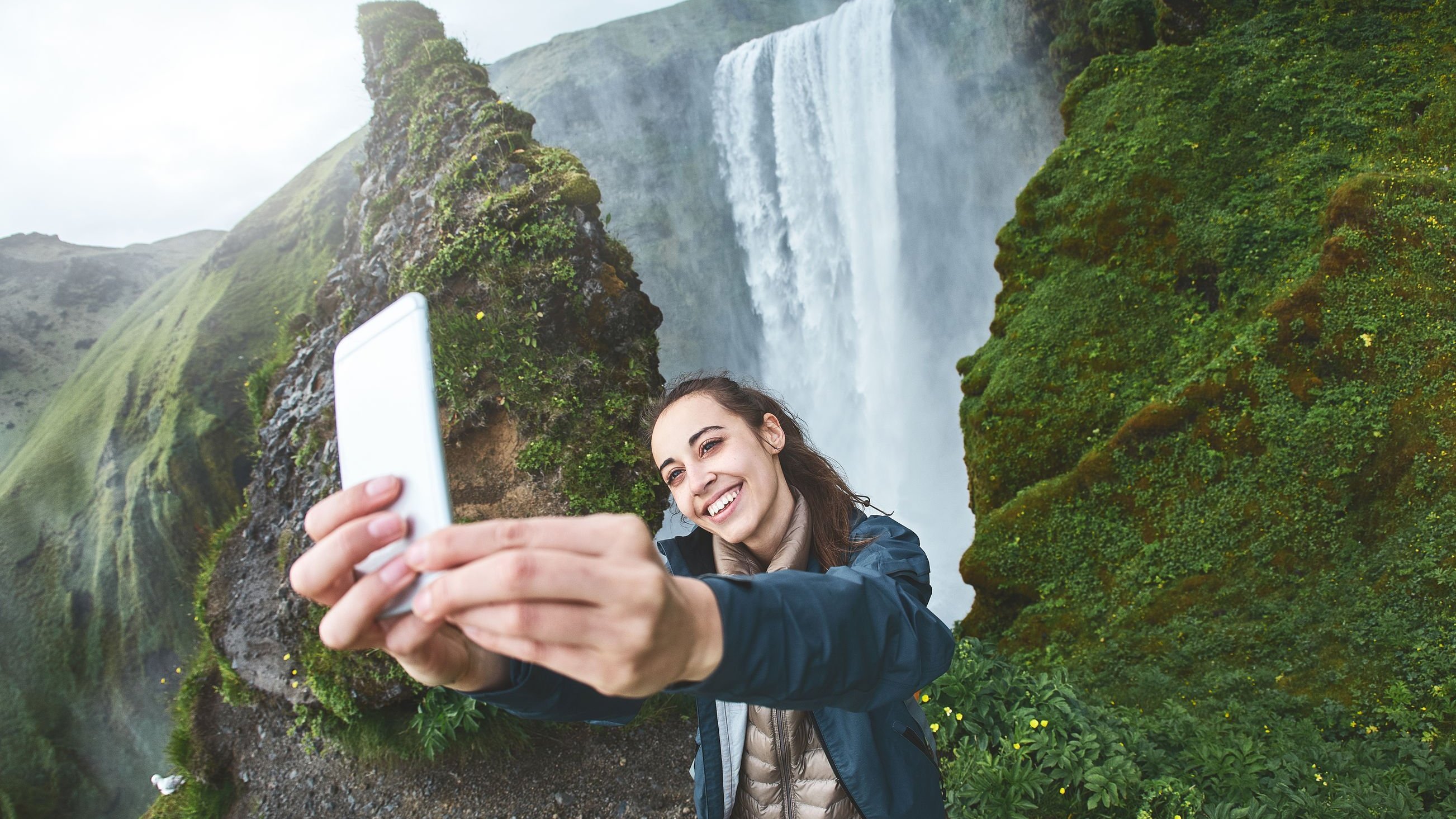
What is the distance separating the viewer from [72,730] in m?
8.69

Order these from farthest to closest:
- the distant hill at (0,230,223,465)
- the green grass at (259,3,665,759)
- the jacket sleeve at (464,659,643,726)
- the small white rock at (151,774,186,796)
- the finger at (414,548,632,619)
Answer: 1. the distant hill at (0,230,223,465)
2. the small white rock at (151,774,186,796)
3. the green grass at (259,3,665,759)
4. the jacket sleeve at (464,659,643,726)
5. the finger at (414,548,632,619)

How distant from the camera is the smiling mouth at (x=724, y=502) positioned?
207cm

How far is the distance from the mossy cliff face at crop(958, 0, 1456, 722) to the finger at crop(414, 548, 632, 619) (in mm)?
5660

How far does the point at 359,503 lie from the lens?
1062 mm

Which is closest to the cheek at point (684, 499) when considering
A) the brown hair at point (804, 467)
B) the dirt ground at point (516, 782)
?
the brown hair at point (804, 467)

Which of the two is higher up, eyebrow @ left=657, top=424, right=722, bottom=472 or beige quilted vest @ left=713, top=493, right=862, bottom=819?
eyebrow @ left=657, top=424, right=722, bottom=472

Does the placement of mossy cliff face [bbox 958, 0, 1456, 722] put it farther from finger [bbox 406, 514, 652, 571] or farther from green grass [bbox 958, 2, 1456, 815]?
finger [bbox 406, 514, 652, 571]

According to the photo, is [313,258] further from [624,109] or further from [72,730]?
[624,109]

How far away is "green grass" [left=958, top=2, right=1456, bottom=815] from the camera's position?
477cm

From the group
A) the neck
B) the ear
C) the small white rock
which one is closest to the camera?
the neck

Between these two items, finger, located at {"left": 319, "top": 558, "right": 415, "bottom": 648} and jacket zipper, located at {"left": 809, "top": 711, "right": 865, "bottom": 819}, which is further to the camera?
jacket zipper, located at {"left": 809, "top": 711, "right": 865, "bottom": 819}

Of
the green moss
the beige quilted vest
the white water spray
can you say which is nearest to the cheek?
the beige quilted vest

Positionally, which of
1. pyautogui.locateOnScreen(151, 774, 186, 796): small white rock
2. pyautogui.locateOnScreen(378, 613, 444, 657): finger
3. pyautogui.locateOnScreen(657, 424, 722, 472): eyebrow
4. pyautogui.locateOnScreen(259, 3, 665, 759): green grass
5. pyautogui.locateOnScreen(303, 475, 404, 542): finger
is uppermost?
pyautogui.locateOnScreen(259, 3, 665, 759): green grass

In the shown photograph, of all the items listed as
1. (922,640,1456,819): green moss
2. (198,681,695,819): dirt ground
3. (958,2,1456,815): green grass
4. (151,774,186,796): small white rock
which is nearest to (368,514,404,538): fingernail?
(922,640,1456,819): green moss
